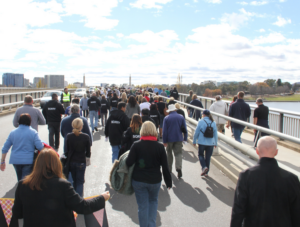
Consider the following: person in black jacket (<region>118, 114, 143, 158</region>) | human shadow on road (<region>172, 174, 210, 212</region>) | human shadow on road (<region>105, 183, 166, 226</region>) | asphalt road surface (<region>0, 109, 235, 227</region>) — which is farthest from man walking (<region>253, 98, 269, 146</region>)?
person in black jacket (<region>118, 114, 143, 158</region>)

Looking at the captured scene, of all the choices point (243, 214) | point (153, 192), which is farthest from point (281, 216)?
point (153, 192)

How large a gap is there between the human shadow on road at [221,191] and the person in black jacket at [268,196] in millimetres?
3046

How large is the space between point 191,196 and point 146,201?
6.93ft

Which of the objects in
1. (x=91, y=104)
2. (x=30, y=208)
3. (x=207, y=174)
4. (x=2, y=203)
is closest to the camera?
(x=30, y=208)

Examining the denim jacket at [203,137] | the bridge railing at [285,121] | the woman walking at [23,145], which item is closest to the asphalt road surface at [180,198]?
the denim jacket at [203,137]

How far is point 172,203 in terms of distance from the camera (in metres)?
5.80

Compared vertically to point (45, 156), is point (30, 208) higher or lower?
lower

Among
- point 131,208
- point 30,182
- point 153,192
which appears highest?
point 30,182

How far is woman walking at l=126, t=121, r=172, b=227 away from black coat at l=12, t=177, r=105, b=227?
5.10 feet

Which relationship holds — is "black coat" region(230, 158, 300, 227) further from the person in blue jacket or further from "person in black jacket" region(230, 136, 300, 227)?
the person in blue jacket

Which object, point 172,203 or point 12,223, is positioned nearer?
point 12,223

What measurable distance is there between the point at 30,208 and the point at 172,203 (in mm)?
3593

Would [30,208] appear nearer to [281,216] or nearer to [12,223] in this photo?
[12,223]

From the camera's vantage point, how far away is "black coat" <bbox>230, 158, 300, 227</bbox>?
2795 mm
